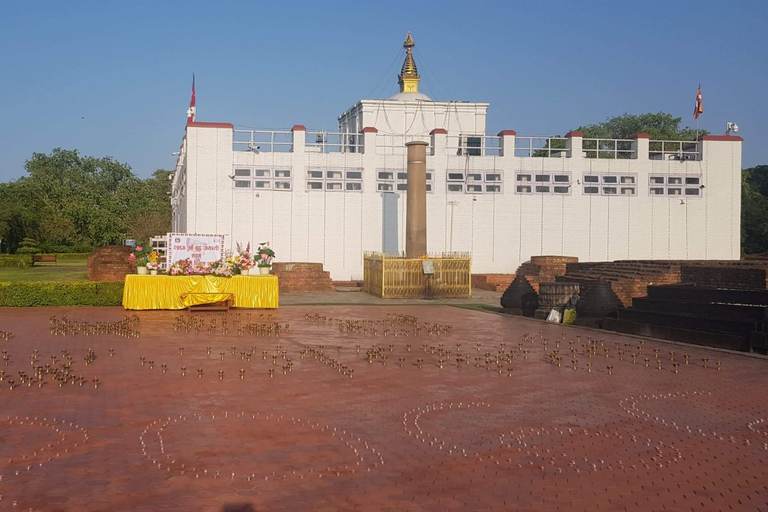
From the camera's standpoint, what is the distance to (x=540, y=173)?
35.9m

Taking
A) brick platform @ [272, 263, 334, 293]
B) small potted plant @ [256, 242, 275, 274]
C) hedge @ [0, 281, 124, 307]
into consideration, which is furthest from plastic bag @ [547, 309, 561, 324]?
brick platform @ [272, 263, 334, 293]

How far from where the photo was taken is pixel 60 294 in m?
22.5

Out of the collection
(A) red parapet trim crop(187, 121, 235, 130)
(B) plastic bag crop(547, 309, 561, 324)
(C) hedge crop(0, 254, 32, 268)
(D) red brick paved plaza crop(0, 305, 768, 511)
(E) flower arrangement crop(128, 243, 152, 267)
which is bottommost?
(D) red brick paved plaza crop(0, 305, 768, 511)

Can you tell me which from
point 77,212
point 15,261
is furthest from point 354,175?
point 77,212

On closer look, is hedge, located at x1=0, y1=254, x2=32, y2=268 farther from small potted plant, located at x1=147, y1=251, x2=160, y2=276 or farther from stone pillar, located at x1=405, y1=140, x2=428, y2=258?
stone pillar, located at x1=405, y1=140, x2=428, y2=258

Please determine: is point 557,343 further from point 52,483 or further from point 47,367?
point 52,483

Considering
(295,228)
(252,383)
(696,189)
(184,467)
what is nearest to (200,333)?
(252,383)

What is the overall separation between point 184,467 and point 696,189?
3528 cm

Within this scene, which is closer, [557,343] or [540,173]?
[557,343]

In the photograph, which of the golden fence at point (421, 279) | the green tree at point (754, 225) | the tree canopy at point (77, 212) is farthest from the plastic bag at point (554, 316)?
the tree canopy at point (77, 212)

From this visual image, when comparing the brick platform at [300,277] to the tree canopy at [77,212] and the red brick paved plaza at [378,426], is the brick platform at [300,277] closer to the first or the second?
the red brick paved plaza at [378,426]

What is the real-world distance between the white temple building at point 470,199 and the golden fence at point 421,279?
6.78m

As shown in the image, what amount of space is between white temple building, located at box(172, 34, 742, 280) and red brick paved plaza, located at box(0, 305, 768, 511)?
19745 mm

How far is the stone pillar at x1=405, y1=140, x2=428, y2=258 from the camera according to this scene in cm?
2973
